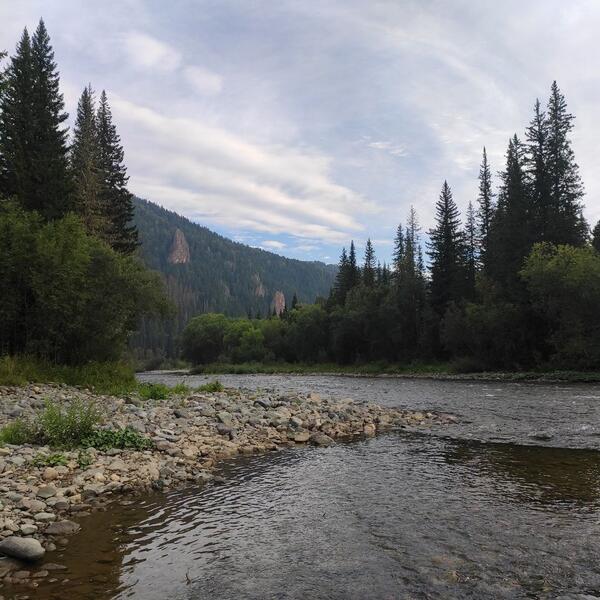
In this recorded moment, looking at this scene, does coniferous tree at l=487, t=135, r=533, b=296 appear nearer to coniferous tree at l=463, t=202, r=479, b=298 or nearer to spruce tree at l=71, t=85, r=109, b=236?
coniferous tree at l=463, t=202, r=479, b=298

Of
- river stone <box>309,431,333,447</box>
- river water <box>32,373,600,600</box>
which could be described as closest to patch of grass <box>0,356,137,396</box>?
river stone <box>309,431,333,447</box>

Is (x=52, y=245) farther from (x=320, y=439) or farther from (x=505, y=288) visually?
(x=505, y=288)

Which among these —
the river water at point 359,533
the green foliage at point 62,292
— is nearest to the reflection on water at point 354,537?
the river water at point 359,533

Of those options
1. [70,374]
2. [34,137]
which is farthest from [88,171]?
[70,374]

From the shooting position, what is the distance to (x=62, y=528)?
7.04 metres

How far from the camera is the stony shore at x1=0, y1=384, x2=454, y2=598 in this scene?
22.6ft

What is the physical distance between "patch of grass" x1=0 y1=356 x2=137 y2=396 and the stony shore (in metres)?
1.03

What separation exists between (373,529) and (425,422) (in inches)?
447

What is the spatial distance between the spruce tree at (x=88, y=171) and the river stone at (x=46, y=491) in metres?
24.9

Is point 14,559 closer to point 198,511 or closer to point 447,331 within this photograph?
point 198,511

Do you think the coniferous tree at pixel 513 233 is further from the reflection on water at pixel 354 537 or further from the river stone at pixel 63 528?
the river stone at pixel 63 528

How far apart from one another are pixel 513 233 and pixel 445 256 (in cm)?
1453

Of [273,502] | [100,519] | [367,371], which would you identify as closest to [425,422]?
[273,502]

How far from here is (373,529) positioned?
7422 mm
